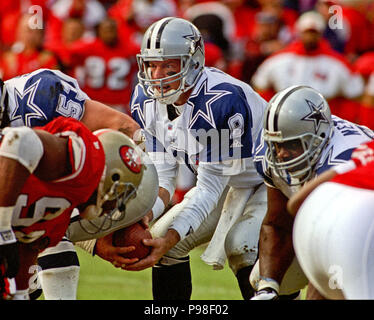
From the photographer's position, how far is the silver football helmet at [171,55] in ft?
14.7

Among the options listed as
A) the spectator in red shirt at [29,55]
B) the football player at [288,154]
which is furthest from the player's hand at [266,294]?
the spectator in red shirt at [29,55]

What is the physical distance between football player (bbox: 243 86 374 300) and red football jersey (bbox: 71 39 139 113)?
15.0ft

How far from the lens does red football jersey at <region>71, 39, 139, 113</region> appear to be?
8.57 meters

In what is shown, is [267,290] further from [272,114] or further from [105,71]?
[105,71]

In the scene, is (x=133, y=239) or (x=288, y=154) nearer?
(x=288, y=154)

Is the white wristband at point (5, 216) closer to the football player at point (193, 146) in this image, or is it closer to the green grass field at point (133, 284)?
the football player at point (193, 146)

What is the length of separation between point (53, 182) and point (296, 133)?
3.64 ft

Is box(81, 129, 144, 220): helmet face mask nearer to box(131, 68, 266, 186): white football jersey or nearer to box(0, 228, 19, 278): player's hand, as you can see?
box(0, 228, 19, 278): player's hand

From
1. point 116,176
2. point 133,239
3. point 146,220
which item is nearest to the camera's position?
point 116,176

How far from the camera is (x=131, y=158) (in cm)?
382

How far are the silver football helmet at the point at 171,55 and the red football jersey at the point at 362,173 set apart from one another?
1.34m

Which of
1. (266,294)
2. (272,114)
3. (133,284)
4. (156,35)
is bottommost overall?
(133,284)

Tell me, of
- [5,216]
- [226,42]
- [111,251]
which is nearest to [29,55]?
[226,42]

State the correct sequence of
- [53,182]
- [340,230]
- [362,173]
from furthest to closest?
[53,182] → [362,173] → [340,230]
